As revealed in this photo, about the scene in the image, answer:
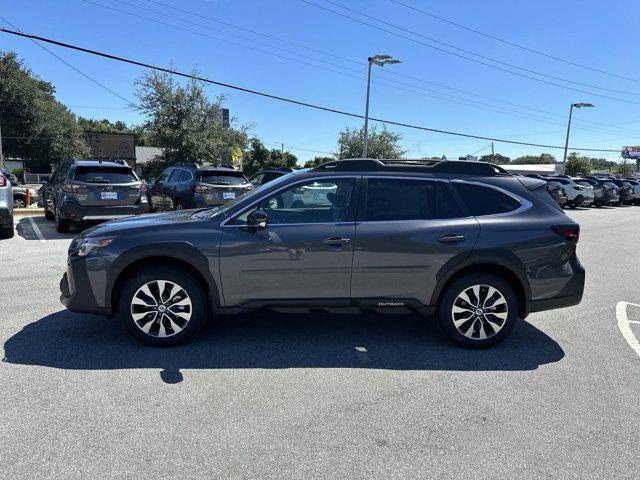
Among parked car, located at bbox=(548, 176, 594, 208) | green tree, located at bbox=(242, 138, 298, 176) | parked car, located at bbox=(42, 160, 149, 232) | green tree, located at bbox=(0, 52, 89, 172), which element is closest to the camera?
parked car, located at bbox=(42, 160, 149, 232)

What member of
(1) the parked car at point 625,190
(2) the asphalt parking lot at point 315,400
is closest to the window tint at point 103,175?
(2) the asphalt parking lot at point 315,400

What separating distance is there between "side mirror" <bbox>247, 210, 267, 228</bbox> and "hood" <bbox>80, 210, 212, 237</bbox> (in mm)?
508

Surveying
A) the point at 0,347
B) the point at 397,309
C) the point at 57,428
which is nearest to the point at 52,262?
the point at 0,347

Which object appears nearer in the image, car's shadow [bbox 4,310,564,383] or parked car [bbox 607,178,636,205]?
car's shadow [bbox 4,310,564,383]

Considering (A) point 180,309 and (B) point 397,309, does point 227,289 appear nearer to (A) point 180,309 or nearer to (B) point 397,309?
(A) point 180,309

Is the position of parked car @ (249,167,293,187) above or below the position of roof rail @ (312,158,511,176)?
below

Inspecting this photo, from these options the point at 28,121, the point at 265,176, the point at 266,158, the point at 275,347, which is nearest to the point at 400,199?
the point at 275,347

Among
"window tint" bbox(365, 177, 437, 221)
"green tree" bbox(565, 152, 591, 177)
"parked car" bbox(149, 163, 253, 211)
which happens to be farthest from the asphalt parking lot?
"green tree" bbox(565, 152, 591, 177)

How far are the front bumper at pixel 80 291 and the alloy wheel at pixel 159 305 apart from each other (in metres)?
0.29

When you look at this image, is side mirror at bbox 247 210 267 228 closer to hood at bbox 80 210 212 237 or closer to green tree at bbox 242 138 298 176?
hood at bbox 80 210 212 237

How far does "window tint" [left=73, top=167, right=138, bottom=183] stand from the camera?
10.2m

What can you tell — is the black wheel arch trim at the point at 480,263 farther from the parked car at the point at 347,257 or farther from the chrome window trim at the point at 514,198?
the chrome window trim at the point at 514,198

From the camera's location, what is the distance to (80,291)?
162 inches

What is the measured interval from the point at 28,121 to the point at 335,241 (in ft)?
169
